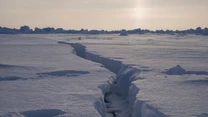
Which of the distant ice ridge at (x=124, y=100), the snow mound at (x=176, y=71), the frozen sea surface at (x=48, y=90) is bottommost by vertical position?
the distant ice ridge at (x=124, y=100)

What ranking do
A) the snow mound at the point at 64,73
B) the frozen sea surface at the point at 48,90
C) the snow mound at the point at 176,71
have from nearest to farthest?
the frozen sea surface at the point at 48,90, the snow mound at the point at 64,73, the snow mound at the point at 176,71

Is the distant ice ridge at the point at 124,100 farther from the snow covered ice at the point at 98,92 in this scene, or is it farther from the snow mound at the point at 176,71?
the snow mound at the point at 176,71

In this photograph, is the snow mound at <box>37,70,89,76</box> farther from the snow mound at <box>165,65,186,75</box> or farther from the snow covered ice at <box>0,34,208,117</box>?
the snow mound at <box>165,65,186,75</box>

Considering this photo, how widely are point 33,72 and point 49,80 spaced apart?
1098 millimetres

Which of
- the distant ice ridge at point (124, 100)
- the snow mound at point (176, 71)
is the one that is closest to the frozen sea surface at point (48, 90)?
the distant ice ridge at point (124, 100)

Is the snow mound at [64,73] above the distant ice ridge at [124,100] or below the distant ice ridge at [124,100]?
above

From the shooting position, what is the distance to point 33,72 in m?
8.22

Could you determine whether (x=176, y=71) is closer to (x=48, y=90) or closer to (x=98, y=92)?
(x=98, y=92)

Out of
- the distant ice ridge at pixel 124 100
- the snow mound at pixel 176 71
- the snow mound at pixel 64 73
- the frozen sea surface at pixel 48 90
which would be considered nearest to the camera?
the frozen sea surface at pixel 48 90

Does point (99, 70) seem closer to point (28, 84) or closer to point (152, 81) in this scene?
point (152, 81)

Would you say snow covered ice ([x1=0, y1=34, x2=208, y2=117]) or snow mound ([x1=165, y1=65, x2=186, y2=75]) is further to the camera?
snow mound ([x1=165, y1=65, x2=186, y2=75])

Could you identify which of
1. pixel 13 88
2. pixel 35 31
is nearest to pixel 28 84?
pixel 13 88

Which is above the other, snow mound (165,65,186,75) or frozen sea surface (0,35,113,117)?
snow mound (165,65,186,75)

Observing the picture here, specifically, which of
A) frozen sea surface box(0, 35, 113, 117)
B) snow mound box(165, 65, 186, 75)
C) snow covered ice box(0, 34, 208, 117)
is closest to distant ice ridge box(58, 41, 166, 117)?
snow covered ice box(0, 34, 208, 117)
